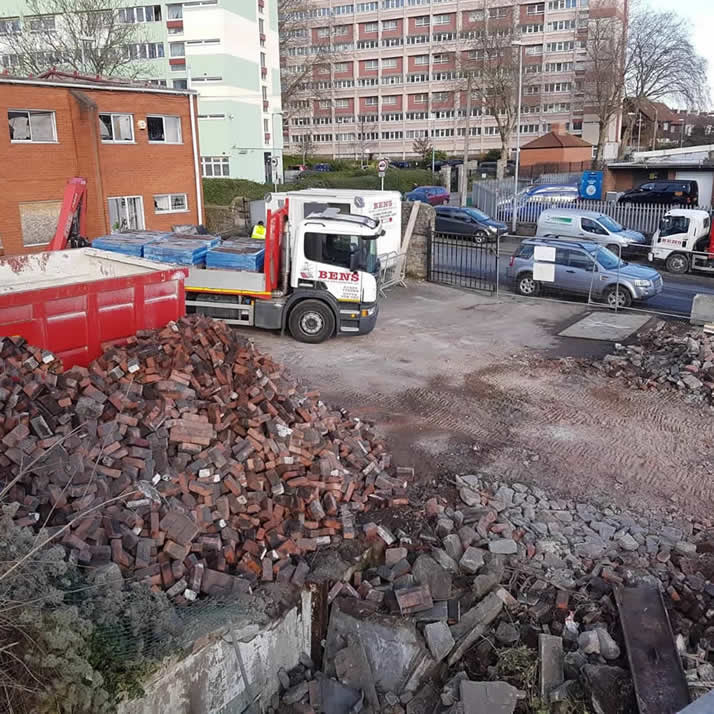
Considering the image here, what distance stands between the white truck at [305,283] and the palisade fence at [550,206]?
2008cm

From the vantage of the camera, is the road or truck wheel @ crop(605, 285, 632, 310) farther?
the road

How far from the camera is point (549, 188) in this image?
37531 mm

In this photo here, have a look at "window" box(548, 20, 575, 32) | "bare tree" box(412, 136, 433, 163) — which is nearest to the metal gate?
"bare tree" box(412, 136, 433, 163)

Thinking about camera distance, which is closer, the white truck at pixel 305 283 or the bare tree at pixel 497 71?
the white truck at pixel 305 283

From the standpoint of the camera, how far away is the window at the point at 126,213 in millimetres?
27953

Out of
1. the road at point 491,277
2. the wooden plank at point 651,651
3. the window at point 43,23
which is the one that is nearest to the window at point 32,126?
the road at point 491,277

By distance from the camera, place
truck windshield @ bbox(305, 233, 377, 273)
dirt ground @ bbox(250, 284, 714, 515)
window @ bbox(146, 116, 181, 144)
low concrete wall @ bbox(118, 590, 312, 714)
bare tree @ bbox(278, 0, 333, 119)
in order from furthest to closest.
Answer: bare tree @ bbox(278, 0, 333, 119) → window @ bbox(146, 116, 181, 144) → truck windshield @ bbox(305, 233, 377, 273) → dirt ground @ bbox(250, 284, 714, 515) → low concrete wall @ bbox(118, 590, 312, 714)

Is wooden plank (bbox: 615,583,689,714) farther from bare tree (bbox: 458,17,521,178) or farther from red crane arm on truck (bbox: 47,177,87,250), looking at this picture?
bare tree (bbox: 458,17,521,178)

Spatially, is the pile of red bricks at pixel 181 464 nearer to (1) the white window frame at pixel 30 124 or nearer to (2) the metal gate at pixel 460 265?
(2) the metal gate at pixel 460 265

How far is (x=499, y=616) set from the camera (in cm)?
652

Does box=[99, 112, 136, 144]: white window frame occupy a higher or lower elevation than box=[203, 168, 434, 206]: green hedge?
higher

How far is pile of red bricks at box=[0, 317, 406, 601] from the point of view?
6211 millimetres

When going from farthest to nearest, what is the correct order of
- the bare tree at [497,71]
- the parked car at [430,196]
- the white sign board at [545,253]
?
the bare tree at [497,71] < the parked car at [430,196] < the white sign board at [545,253]

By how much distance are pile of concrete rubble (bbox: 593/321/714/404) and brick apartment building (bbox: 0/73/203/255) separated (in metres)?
20.3
